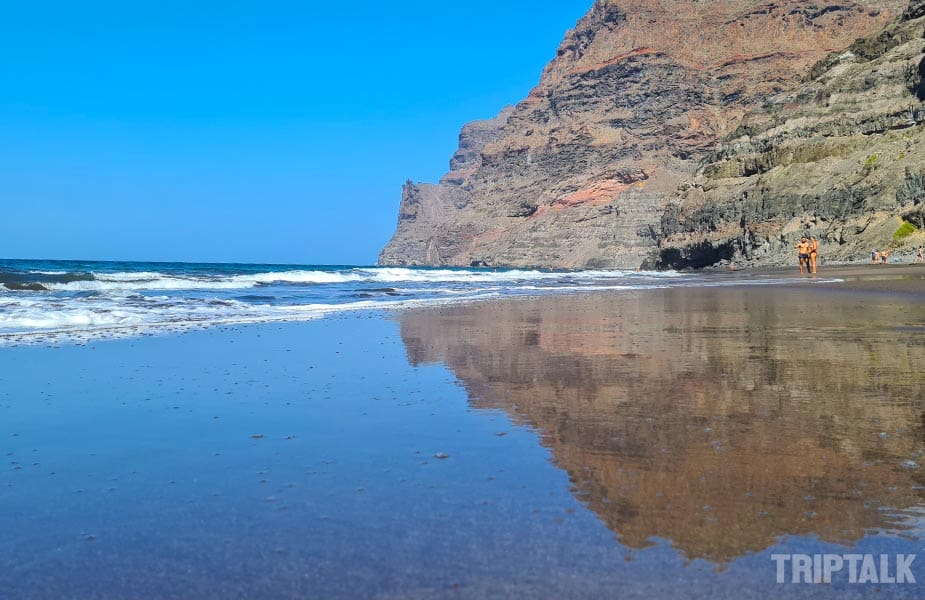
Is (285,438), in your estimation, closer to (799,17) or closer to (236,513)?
(236,513)

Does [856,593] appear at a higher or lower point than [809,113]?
lower

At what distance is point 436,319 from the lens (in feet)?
38.5

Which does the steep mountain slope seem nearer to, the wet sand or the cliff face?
the cliff face

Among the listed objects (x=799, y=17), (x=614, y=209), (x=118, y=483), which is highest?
(x=799, y=17)

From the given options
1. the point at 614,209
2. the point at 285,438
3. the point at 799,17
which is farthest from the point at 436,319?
the point at 799,17

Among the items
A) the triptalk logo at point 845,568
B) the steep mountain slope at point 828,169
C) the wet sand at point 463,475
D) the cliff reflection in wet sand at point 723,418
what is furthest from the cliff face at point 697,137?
the triptalk logo at point 845,568

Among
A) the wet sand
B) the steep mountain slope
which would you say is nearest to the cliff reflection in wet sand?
the wet sand

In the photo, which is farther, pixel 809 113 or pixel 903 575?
pixel 809 113

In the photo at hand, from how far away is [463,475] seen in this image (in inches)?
115

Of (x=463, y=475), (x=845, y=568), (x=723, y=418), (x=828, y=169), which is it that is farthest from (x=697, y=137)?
(x=845, y=568)

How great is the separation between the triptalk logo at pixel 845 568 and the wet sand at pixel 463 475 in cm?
4

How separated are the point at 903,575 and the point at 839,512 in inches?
17.9

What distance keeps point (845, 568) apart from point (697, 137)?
119 metres

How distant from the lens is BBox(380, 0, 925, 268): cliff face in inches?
1700
